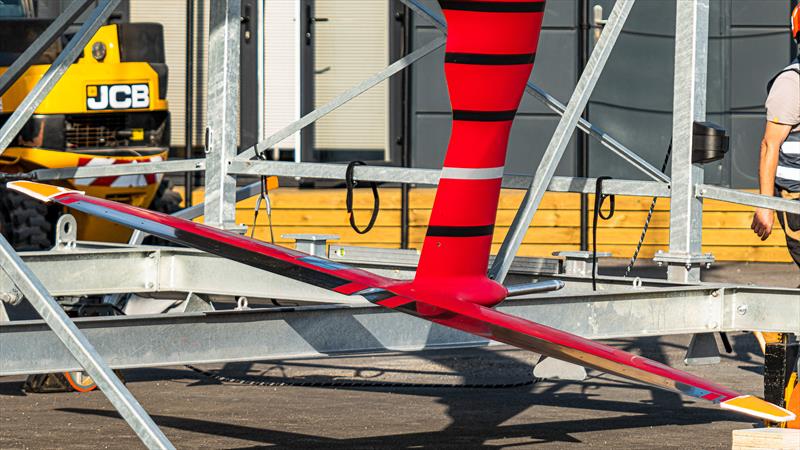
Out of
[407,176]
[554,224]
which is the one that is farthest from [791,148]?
[554,224]

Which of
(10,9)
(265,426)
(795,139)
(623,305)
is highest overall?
(10,9)

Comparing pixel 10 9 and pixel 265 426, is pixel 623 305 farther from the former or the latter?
pixel 10 9

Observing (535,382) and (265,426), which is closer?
(265,426)

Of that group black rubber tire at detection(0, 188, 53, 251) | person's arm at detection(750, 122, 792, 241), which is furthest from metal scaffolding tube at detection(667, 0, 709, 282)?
black rubber tire at detection(0, 188, 53, 251)

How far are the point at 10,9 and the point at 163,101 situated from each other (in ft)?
4.68

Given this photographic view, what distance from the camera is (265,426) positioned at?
23.0 feet

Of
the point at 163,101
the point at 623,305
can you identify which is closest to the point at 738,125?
the point at 163,101

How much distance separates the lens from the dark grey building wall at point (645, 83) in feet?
42.6

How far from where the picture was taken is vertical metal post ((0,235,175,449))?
4281 mm

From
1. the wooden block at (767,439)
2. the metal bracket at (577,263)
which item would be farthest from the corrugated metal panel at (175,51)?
the wooden block at (767,439)

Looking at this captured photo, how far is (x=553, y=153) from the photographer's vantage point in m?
5.35

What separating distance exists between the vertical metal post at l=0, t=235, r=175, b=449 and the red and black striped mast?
848mm

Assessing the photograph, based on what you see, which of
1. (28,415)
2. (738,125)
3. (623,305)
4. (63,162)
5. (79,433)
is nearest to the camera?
(623,305)

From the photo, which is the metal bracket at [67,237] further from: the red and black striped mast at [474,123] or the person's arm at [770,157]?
the person's arm at [770,157]
